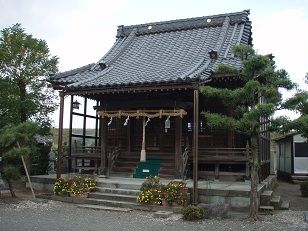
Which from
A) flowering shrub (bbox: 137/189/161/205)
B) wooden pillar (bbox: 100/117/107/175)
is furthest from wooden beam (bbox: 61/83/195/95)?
flowering shrub (bbox: 137/189/161/205)

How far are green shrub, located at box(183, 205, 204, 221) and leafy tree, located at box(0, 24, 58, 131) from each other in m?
11.0

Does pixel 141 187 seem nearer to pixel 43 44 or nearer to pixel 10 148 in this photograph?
pixel 10 148

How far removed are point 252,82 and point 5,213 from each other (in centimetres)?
817

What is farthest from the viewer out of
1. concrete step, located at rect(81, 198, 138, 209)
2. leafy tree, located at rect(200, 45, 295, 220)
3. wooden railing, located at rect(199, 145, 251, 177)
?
wooden railing, located at rect(199, 145, 251, 177)

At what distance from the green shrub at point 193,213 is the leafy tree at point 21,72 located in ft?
36.2

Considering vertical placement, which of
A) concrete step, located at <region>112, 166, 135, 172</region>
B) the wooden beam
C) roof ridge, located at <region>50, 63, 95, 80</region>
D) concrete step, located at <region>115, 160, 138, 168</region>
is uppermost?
roof ridge, located at <region>50, 63, 95, 80</region>

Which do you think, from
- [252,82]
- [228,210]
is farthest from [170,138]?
[252,82]

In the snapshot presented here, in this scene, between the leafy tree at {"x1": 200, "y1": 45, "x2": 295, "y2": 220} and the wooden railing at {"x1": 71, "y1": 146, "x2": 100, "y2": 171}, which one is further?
the wooden railing at {"x1": 71, "y1": 146, "x2": 100, "y2": 171}

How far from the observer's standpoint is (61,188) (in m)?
14.0

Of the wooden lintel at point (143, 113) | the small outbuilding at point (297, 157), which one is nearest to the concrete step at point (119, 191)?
the wooden lintel at point (143, 113)

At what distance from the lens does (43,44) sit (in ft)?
63.9

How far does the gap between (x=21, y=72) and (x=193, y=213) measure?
12044 mm

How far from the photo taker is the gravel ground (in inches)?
385

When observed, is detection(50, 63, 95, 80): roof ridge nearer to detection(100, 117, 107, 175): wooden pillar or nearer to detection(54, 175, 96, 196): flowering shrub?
detection(100, 117, 107, 175): wooden pillar
